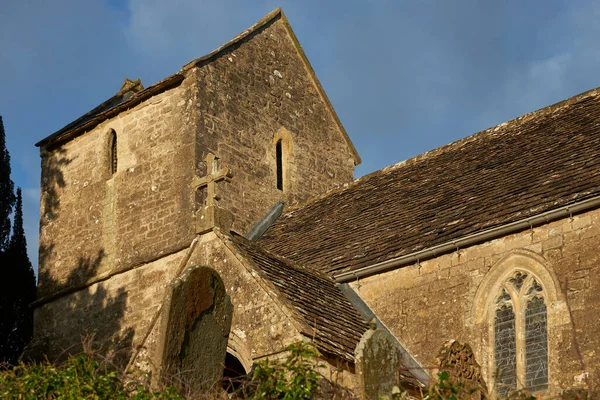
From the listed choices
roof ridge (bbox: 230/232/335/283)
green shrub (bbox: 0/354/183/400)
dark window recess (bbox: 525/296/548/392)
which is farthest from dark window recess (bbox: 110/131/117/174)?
green shrub (bbox: 0/354/183/400)

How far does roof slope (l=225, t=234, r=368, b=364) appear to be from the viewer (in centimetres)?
1288

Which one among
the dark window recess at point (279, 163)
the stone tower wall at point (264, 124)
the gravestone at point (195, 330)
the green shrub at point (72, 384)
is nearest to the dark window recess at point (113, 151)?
the stone tower wall at point (264, 124)

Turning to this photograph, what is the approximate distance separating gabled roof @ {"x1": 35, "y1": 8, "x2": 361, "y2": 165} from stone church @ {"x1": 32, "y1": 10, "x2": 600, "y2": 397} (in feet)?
0.14

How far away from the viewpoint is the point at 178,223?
20.0 metres

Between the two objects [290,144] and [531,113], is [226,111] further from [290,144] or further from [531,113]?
[531,113]

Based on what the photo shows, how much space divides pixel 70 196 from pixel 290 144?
4596 millimetres

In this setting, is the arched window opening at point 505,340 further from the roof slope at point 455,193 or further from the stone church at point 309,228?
the roof slope at point 455,193

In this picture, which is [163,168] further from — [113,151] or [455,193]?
[455,193]

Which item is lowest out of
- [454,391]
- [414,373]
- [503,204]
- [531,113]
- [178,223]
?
[454,391]

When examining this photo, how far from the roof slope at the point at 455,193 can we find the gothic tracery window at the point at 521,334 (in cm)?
96

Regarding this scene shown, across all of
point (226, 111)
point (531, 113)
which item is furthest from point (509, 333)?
point (226, 111)

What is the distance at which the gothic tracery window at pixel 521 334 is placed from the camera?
1422cm

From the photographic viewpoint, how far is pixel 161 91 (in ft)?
70.4

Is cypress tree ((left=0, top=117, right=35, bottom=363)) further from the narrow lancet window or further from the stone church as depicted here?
the narrow lancet window
